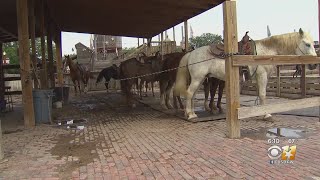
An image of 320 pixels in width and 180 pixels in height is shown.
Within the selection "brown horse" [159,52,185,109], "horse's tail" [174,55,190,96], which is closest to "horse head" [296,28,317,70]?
"horse's tail" [174,55,190,96]

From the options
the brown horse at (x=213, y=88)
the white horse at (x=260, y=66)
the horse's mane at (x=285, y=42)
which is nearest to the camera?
the white horse at (x=260, y=66)

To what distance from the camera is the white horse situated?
7.88m

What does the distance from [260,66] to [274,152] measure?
143 inches

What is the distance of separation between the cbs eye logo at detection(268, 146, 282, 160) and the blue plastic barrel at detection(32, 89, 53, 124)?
19.2 feet

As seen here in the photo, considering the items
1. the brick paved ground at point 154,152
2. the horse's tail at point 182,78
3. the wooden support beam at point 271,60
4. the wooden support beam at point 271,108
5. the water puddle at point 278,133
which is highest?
the wooden support beam at point 271,60

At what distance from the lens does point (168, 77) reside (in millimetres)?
11281

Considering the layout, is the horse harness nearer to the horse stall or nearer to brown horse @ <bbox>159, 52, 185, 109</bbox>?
brown horse @ <bbox>159, 52, 185, 109</bbox>

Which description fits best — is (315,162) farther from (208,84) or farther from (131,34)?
(131,34)

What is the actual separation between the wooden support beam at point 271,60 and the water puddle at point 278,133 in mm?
1300

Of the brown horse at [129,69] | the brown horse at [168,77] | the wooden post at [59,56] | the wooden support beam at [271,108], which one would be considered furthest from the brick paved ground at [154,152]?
the wooden post at [59,56]

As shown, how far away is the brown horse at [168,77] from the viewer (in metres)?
10.2

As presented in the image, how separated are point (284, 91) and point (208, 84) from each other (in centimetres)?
489

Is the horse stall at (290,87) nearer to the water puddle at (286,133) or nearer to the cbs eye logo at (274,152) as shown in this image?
the water puddle at (286,133)

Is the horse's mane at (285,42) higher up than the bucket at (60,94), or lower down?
higher up
